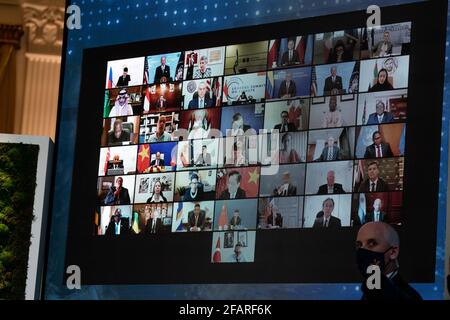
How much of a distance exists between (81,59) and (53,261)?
1.00 m

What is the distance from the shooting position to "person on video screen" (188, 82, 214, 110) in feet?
15.2

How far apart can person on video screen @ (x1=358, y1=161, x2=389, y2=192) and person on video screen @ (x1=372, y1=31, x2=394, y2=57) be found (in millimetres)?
481

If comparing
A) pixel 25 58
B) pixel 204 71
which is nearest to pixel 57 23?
pixel 25 58

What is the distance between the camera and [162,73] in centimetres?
476

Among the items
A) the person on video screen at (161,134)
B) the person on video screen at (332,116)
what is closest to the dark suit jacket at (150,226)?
the person on video screen at (161,134)

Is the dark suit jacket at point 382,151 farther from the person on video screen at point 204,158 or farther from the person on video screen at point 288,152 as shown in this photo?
the person on video screen at point 204,158

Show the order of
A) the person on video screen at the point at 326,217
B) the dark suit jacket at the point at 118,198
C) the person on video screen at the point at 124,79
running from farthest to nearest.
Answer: the person on video screen at the point at 124,79, the dark suit jacket at the point at 118,198, the person on video screen at the point at 326,217

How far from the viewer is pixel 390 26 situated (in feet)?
14.2

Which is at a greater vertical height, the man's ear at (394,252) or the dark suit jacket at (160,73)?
the dark suit jacket at (160,73)

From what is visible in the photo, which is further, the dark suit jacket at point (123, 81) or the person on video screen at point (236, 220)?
the dark suit jacket at point (123, 81)

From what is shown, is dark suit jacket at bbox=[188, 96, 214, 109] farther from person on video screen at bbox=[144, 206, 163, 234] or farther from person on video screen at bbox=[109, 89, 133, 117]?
person on video screen at bbox=[144, 206, 163, 234]

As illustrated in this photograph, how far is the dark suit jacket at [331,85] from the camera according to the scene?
4.39 metres
